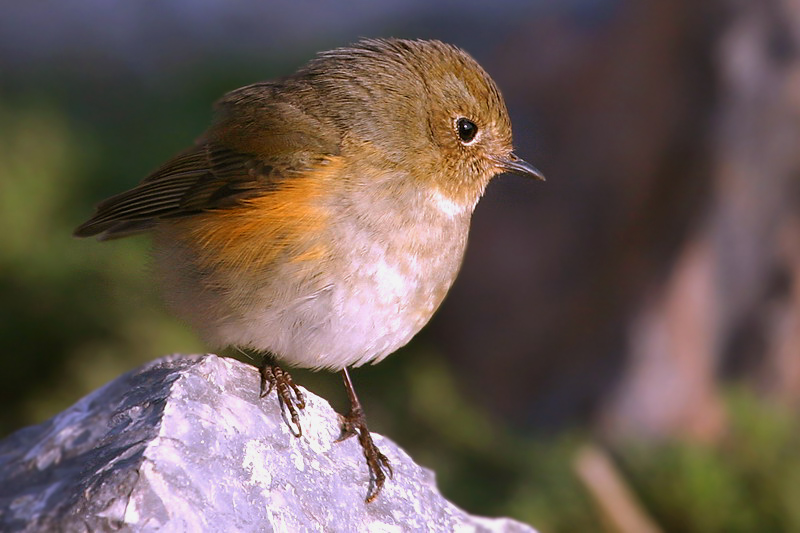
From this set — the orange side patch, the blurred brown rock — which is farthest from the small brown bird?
the blurred brown rock

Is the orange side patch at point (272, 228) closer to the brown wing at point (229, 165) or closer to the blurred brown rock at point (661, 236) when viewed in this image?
the brown wing at point (229, 165)

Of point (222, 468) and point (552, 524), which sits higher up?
point (222, 468)

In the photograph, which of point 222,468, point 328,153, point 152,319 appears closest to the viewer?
point 222,468

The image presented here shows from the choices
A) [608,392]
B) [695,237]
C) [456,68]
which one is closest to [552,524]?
[608,392]

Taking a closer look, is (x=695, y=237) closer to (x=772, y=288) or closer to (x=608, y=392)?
(x=772, y=288)

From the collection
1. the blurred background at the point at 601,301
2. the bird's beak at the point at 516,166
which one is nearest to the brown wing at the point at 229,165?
the bird's beak at the point at 516,166

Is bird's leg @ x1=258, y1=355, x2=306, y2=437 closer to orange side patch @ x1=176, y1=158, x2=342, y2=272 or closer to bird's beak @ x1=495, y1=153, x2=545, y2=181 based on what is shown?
orange side patch @ x1=176, y1=158, x2=342, y2=272
